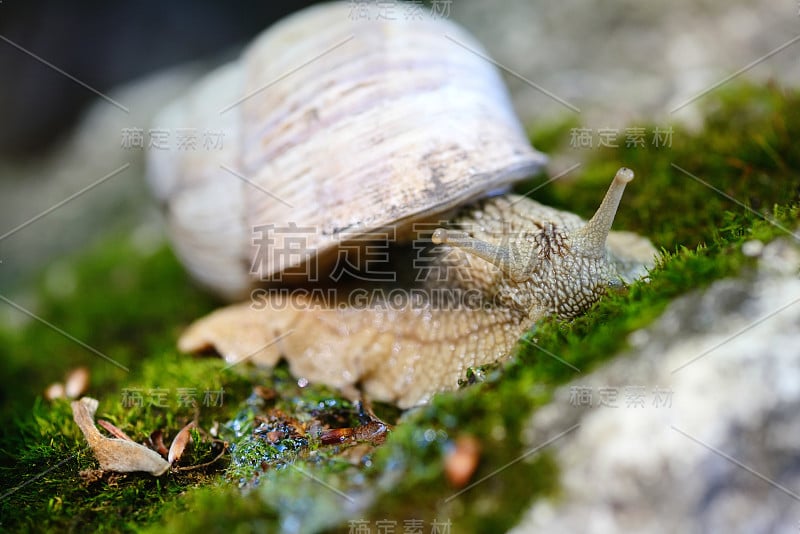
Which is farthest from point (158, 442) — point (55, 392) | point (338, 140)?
point (338, 140)

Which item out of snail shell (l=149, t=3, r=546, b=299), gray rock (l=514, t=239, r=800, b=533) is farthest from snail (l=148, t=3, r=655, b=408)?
gray rock (l=514, t=239, r=800, b=533)

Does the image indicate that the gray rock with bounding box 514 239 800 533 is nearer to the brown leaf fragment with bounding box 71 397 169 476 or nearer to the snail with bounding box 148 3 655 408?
the snail with bounding box 148 3 655 408

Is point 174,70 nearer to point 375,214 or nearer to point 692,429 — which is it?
point 375,214

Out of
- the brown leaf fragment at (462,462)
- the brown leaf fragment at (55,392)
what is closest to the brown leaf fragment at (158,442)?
the brown leaf fragment at (55,392)

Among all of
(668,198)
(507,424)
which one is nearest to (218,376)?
(507,424)

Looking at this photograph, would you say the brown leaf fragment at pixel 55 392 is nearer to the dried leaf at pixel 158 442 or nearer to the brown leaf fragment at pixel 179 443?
the dried leaf at pixel 158 442
